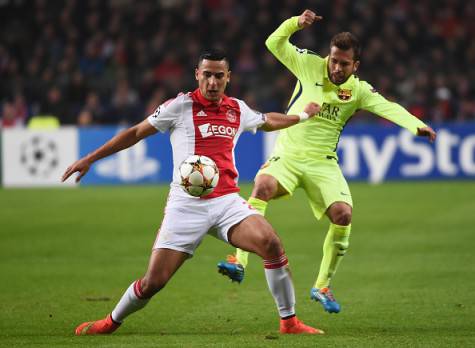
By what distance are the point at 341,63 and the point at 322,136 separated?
0.80 meters

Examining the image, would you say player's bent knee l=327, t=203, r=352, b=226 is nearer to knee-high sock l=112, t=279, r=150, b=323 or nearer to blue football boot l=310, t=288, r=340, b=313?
blue football boot l=310, t=288, r=340, b=313

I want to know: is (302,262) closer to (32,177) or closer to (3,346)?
(3,346)

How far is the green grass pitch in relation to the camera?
7.55m

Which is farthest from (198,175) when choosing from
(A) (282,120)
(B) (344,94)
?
(B) (344,94)

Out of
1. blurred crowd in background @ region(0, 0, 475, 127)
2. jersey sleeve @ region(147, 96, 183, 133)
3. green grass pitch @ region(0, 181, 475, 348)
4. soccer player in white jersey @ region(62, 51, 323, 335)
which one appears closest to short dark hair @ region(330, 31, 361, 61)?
soccer player in white jersey @ region(62, 51, 323, 335)

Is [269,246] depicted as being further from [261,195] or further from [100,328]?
[261,195]

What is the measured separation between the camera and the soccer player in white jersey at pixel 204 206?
285 inches

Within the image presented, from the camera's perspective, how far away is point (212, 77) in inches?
289

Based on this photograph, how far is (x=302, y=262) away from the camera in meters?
12.0

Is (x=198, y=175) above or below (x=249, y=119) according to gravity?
below

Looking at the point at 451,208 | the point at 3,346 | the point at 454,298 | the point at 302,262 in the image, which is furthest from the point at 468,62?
the point at 3,346

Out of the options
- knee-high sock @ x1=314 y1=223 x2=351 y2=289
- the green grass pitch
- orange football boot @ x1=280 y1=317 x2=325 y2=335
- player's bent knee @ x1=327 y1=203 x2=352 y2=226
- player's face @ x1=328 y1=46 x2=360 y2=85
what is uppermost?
player's face @ x1=328 y1=46 x2=360 y2=85

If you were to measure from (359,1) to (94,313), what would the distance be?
18.3 meters

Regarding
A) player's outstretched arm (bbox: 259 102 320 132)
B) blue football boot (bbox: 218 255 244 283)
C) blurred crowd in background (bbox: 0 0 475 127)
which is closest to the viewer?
player's outstretched arm (bbox: 259 102 320 132)
